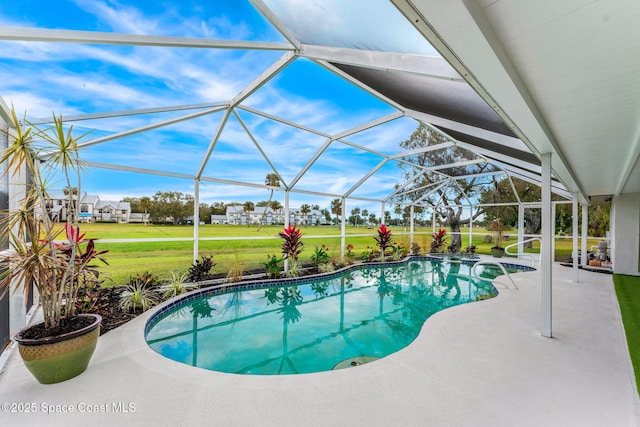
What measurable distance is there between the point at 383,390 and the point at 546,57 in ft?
10.1

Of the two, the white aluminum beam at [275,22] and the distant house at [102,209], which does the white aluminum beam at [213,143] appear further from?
the white aluminum beam at [275,22]

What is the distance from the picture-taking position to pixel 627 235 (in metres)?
8.84

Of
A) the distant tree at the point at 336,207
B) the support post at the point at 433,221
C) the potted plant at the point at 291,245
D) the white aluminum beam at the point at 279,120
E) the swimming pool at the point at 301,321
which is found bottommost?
the swimming pool at the point at 301,321

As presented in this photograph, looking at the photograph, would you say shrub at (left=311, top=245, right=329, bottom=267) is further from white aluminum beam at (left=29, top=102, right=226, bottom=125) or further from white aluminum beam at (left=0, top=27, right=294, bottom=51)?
white aluminum beam at (left=0, top=27, right=294, bottom=51)

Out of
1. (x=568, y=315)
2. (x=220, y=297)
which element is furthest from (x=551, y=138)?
(x=220, y=297)

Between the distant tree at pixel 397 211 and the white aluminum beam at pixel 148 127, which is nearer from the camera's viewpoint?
the white aluminum beam at pixel 148 127

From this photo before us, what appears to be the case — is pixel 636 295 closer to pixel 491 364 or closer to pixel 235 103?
pixel 491 364

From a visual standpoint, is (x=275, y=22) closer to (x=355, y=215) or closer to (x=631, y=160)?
(x=631, y=160)

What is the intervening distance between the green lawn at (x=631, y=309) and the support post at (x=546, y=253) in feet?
2.78

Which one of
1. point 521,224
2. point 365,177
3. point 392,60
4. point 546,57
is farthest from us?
point 521,224

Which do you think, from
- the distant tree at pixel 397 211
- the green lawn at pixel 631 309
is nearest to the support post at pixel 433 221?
the distant tree at pixel 397 211

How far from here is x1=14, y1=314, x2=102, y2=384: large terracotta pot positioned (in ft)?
8.46

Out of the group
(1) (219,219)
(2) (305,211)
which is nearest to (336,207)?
(2) (305,211)

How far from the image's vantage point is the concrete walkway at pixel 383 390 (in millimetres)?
2217
